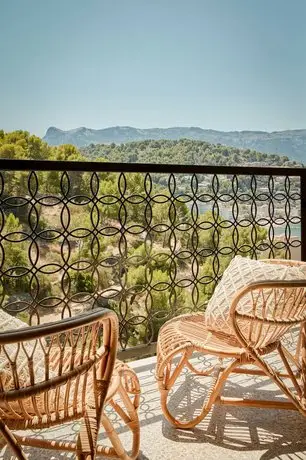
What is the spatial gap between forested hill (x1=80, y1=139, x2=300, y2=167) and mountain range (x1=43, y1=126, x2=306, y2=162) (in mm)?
416

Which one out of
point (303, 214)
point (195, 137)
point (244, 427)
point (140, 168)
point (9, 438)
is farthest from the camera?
point (195, 137)

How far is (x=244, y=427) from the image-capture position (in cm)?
178

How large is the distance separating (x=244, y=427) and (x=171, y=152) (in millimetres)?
11630

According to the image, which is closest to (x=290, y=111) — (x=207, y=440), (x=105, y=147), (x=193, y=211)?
(x=105, y=147)

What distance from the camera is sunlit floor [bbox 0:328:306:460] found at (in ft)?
5.26

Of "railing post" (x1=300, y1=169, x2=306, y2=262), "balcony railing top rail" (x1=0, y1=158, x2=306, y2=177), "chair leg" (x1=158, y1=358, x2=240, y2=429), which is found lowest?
"chair leg" (x1=158, y1=358, x2=240, y2=429)

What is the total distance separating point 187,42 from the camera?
15898 millimetres

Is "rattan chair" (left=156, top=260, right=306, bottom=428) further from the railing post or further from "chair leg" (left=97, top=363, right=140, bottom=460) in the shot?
the railing post

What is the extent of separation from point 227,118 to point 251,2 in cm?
408

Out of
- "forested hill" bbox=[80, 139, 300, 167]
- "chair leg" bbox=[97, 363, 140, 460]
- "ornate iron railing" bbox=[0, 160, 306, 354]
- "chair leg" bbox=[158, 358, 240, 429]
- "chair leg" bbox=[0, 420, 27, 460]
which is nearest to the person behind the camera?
"chair leg" bbox=[0, 420, 27, 460]

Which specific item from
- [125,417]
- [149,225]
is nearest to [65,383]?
[125,417]

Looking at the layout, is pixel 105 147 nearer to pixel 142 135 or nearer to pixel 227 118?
pixel 142 135

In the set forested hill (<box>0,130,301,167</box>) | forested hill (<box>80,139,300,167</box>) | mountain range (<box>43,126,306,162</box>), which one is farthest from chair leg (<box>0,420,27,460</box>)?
forested hill (<box>80,139,300,167</box>)

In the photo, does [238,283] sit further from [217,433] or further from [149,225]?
[149,225]
